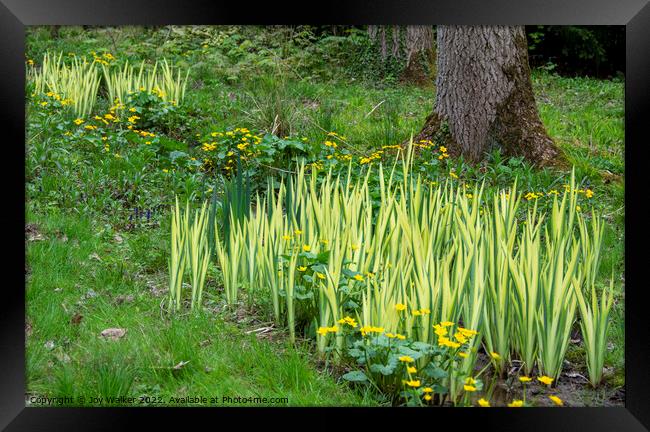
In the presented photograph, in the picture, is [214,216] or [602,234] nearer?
[602,234]

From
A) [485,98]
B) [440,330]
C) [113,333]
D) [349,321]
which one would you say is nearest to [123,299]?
[113,333]

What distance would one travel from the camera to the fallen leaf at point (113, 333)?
11.5 ft

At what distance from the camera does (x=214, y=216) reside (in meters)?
3.75

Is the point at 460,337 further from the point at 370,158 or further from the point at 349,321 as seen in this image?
the point at 370,158

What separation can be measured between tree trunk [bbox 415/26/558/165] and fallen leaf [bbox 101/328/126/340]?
188 cm

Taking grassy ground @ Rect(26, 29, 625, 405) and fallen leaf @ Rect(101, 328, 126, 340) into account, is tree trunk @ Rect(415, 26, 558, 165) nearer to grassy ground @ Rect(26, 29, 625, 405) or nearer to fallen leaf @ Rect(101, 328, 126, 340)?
grassy ground @ Rect(26, 29, 625, 405)

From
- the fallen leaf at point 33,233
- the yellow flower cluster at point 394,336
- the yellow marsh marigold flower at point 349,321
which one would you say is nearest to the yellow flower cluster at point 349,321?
the yellow marsh marigold flower at point 349,321

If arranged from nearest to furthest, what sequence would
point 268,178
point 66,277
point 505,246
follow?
point 505,246 → point 66,277 → point 268,178

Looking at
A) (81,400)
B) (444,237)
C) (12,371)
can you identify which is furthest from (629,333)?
(12,371)

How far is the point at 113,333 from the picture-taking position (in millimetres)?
3518

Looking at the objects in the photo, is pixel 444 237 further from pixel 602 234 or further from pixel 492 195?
pixel 602 234

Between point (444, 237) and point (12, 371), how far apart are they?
7.33 ft
